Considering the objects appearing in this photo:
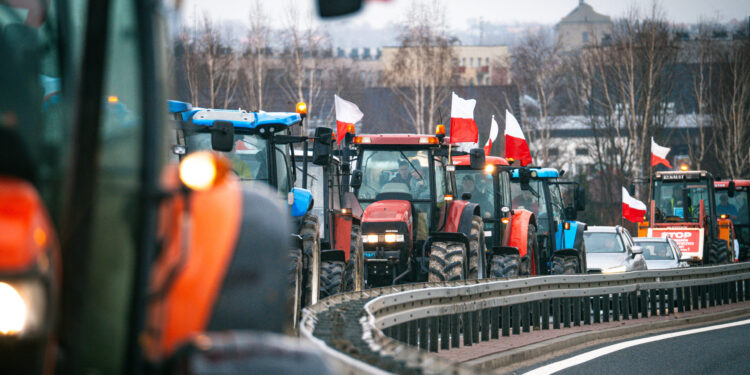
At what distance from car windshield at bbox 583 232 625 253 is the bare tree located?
108ft

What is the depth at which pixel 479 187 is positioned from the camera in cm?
2314

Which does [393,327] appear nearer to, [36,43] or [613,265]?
[36,43]

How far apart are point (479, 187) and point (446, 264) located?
18.1ft

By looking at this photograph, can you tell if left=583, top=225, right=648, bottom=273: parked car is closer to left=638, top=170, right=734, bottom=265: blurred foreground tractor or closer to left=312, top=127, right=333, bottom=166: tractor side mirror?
left=638, top=170, right=734, bottom=265: blurred foreground tractor

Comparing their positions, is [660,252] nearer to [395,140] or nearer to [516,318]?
[395,140]

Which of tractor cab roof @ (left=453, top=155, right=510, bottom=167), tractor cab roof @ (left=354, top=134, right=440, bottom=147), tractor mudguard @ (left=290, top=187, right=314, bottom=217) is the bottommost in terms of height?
tractor mudguard @ (left=290, top=187, right=314, bottom=217)

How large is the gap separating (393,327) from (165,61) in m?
8.07

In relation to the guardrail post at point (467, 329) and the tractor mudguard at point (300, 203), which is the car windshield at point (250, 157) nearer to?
the tractor mudguard at point (300, 203)

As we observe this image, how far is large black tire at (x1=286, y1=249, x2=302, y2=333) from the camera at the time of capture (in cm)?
1169

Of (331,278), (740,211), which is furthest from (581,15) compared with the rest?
(331,278)

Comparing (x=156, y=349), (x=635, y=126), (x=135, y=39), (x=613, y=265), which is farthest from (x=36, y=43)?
(x=635, y=126)

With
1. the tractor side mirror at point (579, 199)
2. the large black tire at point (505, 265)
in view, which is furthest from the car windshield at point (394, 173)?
the tractor side mirror at point (579, 199)

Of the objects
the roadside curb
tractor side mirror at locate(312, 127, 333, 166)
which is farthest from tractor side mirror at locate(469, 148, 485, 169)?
tractor side mirror at locate(312, 127, 333, 166)

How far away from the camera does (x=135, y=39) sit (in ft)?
9.55
